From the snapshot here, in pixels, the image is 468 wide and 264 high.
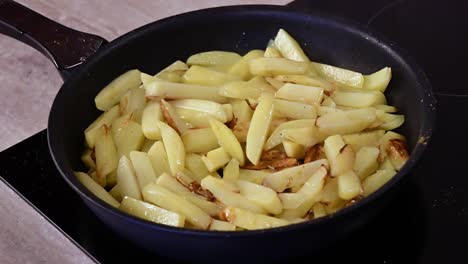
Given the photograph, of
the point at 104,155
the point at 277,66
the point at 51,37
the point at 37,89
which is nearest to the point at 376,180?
the point at 277,66

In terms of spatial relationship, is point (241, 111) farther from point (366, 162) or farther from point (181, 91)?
point (366, 162)

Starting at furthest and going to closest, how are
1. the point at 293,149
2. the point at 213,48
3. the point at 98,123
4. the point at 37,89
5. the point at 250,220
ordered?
the point at 37,89 < the point at 213,48 < the point at 98,123 < the point at 293,149 < the point at 250,220

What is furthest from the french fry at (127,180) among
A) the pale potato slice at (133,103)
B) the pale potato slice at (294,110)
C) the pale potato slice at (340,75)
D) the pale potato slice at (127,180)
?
the pale potato slice at (340,75)

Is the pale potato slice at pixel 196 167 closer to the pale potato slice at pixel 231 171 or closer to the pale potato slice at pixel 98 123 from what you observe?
the pale potato slice at pixel 231 171

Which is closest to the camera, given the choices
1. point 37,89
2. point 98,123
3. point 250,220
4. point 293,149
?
point 250,220

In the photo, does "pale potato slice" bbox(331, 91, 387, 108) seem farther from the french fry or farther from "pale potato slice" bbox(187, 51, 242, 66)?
the french fry

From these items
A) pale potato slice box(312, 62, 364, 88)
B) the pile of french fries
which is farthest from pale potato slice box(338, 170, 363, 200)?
pale potato slice box(312, 62, 364, 88)
